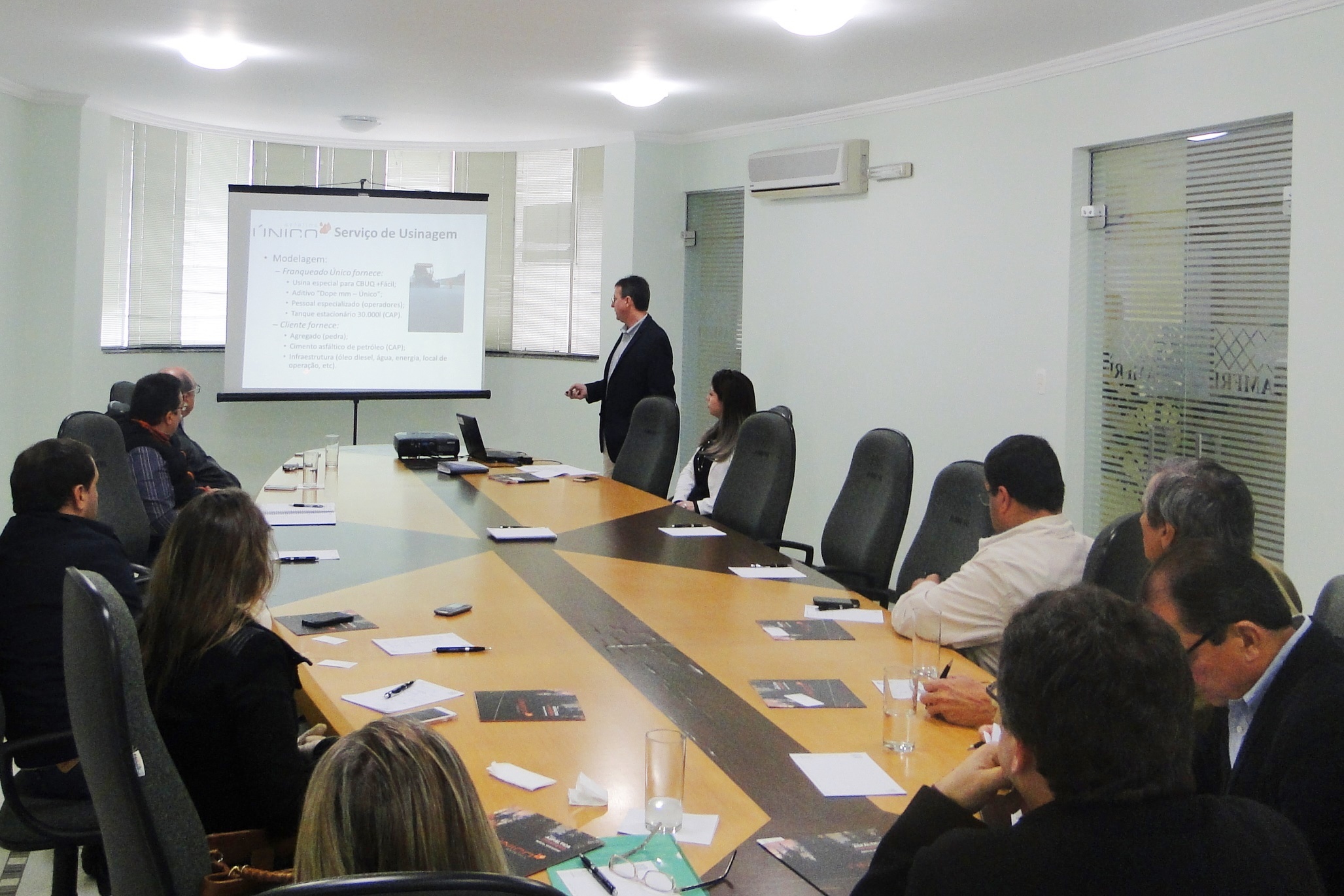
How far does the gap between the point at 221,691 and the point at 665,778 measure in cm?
78

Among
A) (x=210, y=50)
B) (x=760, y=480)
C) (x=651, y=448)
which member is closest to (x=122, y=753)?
(x=760, y=480)

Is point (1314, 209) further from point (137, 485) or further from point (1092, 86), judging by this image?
point (137, 485)

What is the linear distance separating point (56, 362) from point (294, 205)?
1.75 metres

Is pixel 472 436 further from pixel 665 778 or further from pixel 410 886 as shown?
pixel 410 886

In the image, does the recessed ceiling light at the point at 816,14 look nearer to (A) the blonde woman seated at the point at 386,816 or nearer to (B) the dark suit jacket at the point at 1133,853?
(B) the dark suit jacket at the point at 1133,853

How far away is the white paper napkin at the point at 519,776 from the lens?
75.7 inches

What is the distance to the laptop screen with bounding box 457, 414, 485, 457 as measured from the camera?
237 inches

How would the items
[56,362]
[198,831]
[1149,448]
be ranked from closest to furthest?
[198,831]
[1149,448]
[56,362]

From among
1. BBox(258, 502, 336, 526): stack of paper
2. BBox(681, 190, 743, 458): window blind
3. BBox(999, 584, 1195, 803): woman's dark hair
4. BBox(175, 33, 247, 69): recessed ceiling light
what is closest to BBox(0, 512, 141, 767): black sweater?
BBox(258, 502, 336, 526): stack of paper

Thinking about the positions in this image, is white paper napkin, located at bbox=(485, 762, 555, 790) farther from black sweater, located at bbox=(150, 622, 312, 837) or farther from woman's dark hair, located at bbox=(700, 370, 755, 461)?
woman's dark hair, located at bbox=(700, 370, 755, 461)

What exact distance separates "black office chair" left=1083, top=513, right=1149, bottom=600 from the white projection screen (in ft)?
19.0

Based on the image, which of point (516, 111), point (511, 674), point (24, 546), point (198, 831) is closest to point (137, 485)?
point (24, 546)

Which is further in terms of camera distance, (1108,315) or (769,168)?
(769,168)

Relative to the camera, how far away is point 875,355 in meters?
6.47
